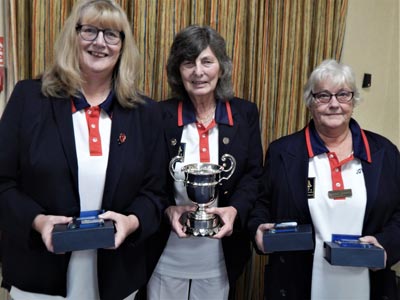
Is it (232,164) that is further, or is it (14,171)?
(232,164)

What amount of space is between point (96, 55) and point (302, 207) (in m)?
0.95

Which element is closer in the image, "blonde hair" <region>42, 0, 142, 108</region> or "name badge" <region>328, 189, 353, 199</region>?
"blonde hair" <region>42, 0, 142, 108</region>

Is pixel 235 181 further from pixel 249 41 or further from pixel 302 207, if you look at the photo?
pixel 249 41

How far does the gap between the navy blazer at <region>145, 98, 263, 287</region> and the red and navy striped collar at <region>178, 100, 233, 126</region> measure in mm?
18

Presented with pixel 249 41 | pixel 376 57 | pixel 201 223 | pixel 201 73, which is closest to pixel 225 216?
pixel 201 223

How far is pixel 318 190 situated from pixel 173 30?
1.11 m

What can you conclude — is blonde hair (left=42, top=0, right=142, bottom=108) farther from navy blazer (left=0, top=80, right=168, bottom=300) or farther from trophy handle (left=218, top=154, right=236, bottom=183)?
trophy handle (left=218, top=154, right=236, bottom=183)

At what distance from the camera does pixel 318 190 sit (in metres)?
1.58

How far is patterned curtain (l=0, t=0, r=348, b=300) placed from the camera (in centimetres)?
190

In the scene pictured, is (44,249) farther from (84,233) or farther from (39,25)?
(39,25)

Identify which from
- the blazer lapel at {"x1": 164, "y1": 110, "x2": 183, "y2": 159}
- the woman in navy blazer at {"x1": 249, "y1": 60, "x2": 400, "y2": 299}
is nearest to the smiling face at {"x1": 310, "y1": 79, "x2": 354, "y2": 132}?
the woman in navy blazer at {"x1": 249, "y1": 60, "x2": 400, "y2": 299}

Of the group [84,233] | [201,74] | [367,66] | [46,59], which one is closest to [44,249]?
[84,233]

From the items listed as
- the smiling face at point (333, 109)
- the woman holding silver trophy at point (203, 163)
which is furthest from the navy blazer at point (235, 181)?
the smiling face at point (333, 109)

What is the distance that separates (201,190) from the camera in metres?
1.52
